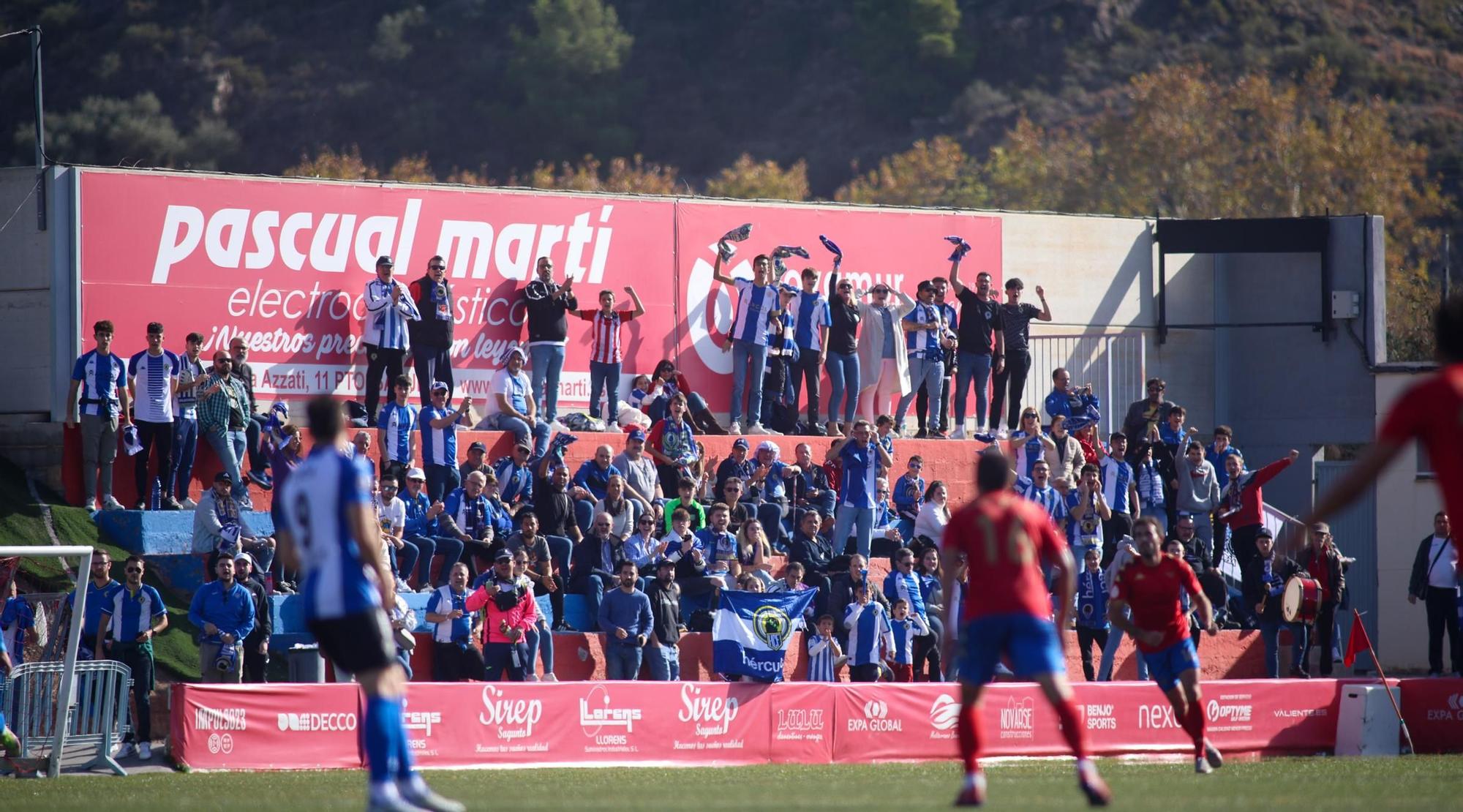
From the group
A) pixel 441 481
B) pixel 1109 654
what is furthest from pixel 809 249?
pixel 1109 654

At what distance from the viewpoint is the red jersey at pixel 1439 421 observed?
8102 mm

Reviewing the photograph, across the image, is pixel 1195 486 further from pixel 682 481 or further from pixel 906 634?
pixel 682 481

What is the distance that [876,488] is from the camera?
2228 cm

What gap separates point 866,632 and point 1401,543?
13.2 m

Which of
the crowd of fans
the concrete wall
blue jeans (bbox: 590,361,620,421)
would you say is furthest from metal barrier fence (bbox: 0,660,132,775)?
the concrete wall

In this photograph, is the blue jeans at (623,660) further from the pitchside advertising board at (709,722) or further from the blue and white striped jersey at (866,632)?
the blue and white striped jersey at (866,632)

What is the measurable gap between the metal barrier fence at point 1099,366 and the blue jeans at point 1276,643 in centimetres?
658

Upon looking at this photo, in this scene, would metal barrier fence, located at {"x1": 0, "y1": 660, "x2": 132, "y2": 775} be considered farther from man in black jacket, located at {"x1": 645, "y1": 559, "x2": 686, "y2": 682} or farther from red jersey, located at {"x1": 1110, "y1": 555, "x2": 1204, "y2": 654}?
red jersey, located at {"x1": 1110, "y1": 555, "x2": 1204, "y2": 654}

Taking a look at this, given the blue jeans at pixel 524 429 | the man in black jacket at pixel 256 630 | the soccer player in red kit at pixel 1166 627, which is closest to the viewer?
the soccer player in red kit at pixel 1166 627

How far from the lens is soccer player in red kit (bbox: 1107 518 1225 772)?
13992mm

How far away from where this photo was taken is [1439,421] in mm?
8133

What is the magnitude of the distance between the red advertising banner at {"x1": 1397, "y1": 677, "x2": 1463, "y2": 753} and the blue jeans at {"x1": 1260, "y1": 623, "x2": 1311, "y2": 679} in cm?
224

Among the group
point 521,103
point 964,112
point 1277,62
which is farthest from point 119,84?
point 1277,62

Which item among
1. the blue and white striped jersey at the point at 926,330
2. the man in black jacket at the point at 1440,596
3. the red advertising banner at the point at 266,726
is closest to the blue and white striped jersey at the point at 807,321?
the blue and white striped jersey at the point at 926,330
